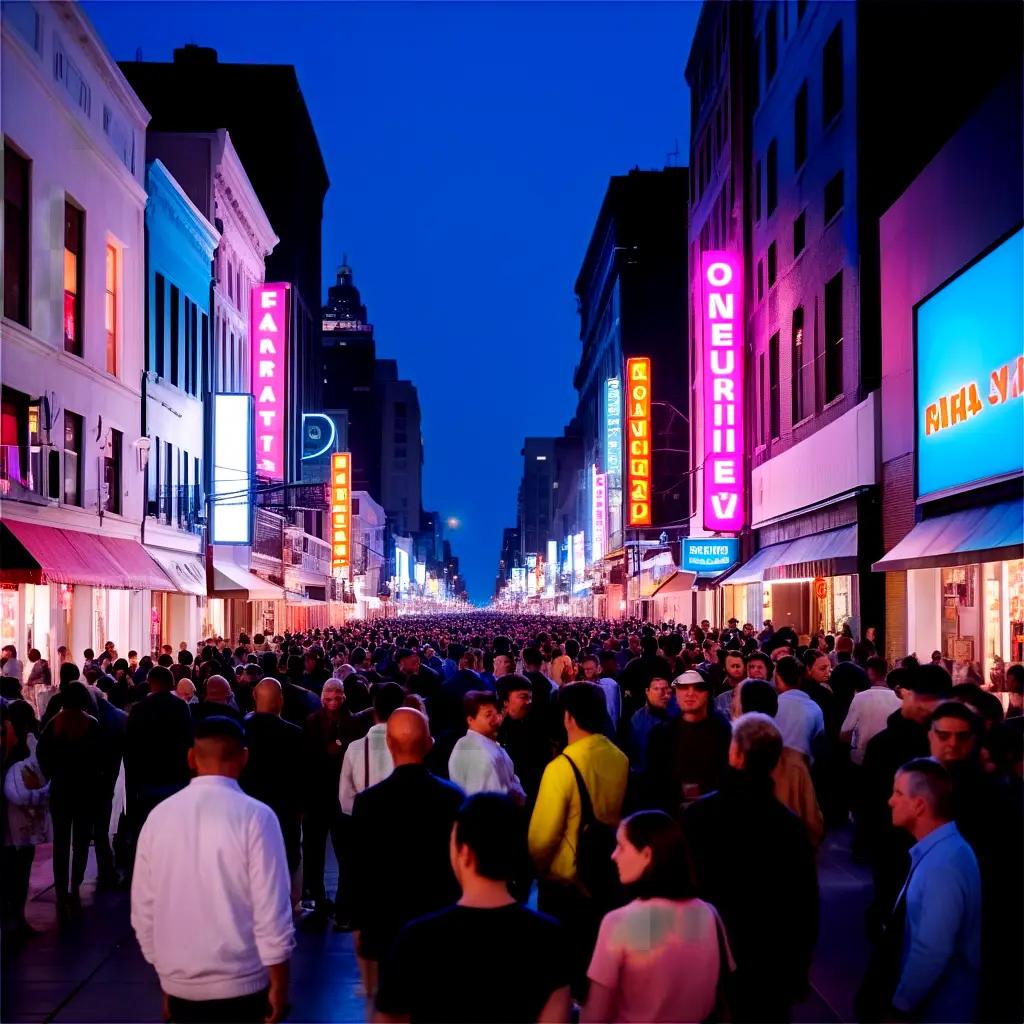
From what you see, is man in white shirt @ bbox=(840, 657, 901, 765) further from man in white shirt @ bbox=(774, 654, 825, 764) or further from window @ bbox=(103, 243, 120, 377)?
window @ bbox=(103, 243, 120, 377)

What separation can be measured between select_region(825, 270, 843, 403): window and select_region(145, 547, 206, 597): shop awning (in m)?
15.9

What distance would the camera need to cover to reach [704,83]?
5441 cm

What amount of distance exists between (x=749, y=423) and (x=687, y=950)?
124 feet

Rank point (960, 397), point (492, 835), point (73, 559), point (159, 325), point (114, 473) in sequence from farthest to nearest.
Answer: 1. point (159, 325)
2. point (114, 473)
3. point (73, 559)
4. point (960, 397)
5. point (492, 835)

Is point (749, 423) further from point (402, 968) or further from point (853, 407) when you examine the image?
point (402, 968)

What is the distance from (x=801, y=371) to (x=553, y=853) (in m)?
28.0

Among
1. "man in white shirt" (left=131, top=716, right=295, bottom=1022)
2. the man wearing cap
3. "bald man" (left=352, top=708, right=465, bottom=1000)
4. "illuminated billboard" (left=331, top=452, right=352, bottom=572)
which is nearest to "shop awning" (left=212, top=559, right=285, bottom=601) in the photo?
"illuminated billboard" (left=331, top=452, right=352, bottom=572)

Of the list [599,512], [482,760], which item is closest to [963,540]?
[482,760]

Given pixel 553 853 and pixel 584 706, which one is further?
pixel 584 706

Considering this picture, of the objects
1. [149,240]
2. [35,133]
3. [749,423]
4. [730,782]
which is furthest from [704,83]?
[730,782]

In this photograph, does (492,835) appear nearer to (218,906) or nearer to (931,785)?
(218,906)

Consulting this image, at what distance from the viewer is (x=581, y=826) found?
22.1ft

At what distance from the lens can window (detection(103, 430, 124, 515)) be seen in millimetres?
28167

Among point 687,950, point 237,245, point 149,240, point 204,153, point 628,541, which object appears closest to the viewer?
point 687,950
